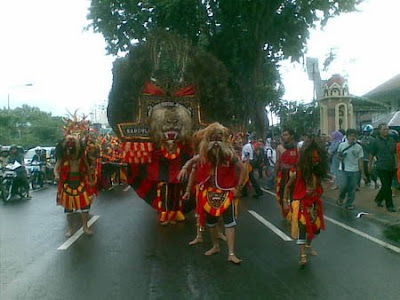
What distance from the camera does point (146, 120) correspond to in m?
11.8

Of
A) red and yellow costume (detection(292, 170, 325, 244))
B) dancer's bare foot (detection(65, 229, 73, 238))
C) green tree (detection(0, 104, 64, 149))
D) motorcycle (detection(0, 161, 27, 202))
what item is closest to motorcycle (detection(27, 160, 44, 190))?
motorcycle (detection(0, 161, 27, 202))

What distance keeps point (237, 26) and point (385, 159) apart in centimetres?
1439

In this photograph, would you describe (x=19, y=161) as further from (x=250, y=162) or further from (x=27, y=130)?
(x=27, y=130)

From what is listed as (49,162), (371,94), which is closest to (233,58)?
(49,162)

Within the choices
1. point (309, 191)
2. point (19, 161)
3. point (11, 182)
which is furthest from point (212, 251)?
point (19, 161)

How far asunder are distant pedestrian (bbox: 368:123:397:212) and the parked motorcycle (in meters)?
12.4

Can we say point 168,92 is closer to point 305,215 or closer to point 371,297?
point 305,215

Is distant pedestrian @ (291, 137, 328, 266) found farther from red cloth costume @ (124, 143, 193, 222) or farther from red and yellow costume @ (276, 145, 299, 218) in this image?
red cloth costume @ (124, 143, 193, 222)

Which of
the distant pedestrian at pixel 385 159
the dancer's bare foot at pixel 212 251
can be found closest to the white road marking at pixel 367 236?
the distant pedestrian at pixel 385 159

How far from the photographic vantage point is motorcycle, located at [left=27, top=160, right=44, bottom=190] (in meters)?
21.2

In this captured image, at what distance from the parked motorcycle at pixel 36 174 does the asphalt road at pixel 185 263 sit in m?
9.32

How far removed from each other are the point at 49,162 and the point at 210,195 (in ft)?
57.2

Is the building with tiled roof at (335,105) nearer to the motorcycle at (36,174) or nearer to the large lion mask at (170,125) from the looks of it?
the motorcycle at (36,174)

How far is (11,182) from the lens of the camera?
656 inches
